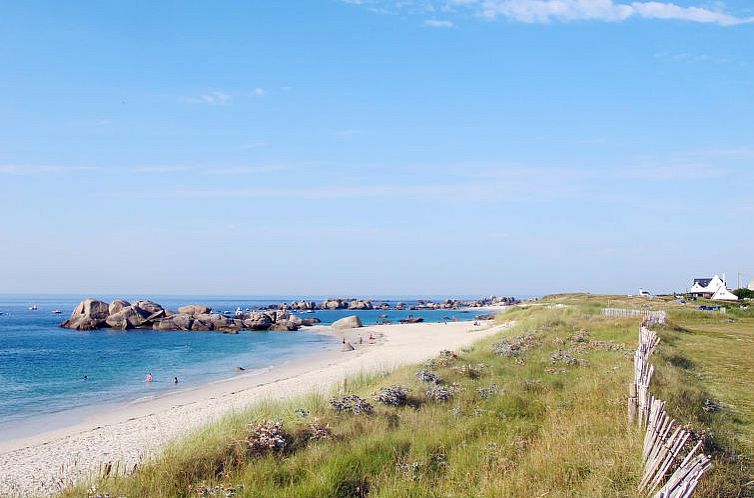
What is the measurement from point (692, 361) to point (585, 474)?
14.4 m

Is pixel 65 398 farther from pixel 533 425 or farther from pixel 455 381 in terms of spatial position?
pixel 533 425

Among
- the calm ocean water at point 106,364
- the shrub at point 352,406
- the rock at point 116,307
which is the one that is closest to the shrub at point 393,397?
the shrub at point 352,406

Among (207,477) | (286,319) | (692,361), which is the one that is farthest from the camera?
(286,319)

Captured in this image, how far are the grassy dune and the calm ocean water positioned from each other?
1508 cm

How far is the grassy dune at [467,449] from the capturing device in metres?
8.02

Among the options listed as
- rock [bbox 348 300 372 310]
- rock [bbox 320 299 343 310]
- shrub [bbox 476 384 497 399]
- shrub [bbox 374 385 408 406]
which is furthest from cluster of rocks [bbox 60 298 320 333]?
rock [bbox 348 300 372 310]

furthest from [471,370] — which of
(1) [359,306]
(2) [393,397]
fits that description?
(1) [359,306]

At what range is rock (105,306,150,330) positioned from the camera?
251 ft

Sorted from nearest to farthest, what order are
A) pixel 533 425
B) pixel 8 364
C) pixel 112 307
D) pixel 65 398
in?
pixel 533 425 < pixel 65 398 < pixel 8 364 < pixel 112 307

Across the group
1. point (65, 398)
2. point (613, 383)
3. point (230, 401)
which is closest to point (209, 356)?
point (65, 398)

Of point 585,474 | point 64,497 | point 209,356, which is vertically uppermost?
point 585,474

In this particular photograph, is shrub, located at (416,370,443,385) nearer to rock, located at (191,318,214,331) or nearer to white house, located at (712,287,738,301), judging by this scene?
rock, located at (191,318,214,331)

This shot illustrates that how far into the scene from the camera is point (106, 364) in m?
40.2

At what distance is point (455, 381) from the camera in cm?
1559
